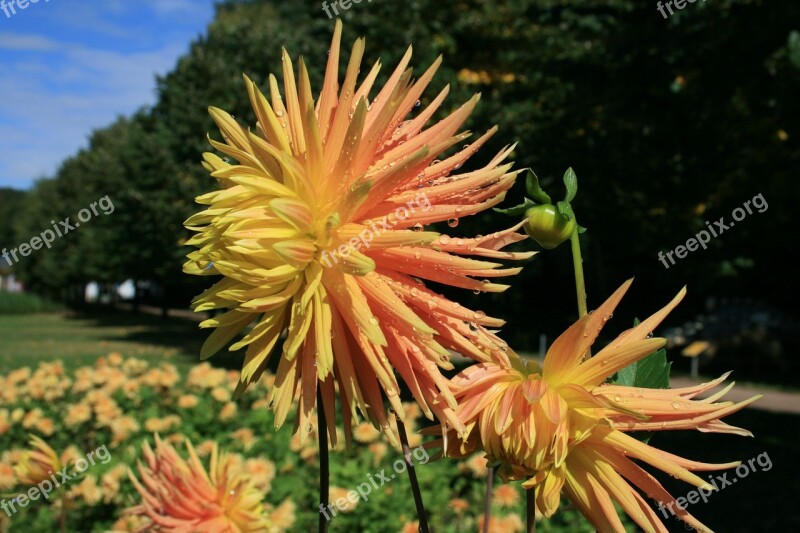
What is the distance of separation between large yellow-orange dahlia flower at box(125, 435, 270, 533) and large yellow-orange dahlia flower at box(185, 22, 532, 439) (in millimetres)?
610

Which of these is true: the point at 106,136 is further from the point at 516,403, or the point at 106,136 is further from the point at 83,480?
the point at 516,403

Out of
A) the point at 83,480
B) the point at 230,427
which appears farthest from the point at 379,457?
the point at 83,480

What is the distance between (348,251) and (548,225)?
0.25 m

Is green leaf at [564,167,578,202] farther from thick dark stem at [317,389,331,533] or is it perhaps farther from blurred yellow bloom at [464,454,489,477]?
blurred yellow bloom at [464,454,489,477]

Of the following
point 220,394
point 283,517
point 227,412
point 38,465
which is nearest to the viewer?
point 38,465

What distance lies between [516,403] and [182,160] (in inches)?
799

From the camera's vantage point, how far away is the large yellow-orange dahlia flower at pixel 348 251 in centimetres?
76

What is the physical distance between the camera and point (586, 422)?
2.65ft

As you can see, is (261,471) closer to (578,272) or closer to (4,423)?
(4,423)

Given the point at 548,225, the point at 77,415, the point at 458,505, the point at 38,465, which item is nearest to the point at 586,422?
the point at 548,225

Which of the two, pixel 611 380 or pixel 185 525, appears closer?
pixel 611 380

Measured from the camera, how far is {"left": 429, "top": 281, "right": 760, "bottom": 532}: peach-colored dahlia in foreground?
790 millimetres

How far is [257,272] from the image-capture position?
0.77 metres

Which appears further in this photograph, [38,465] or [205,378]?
[205,378]
